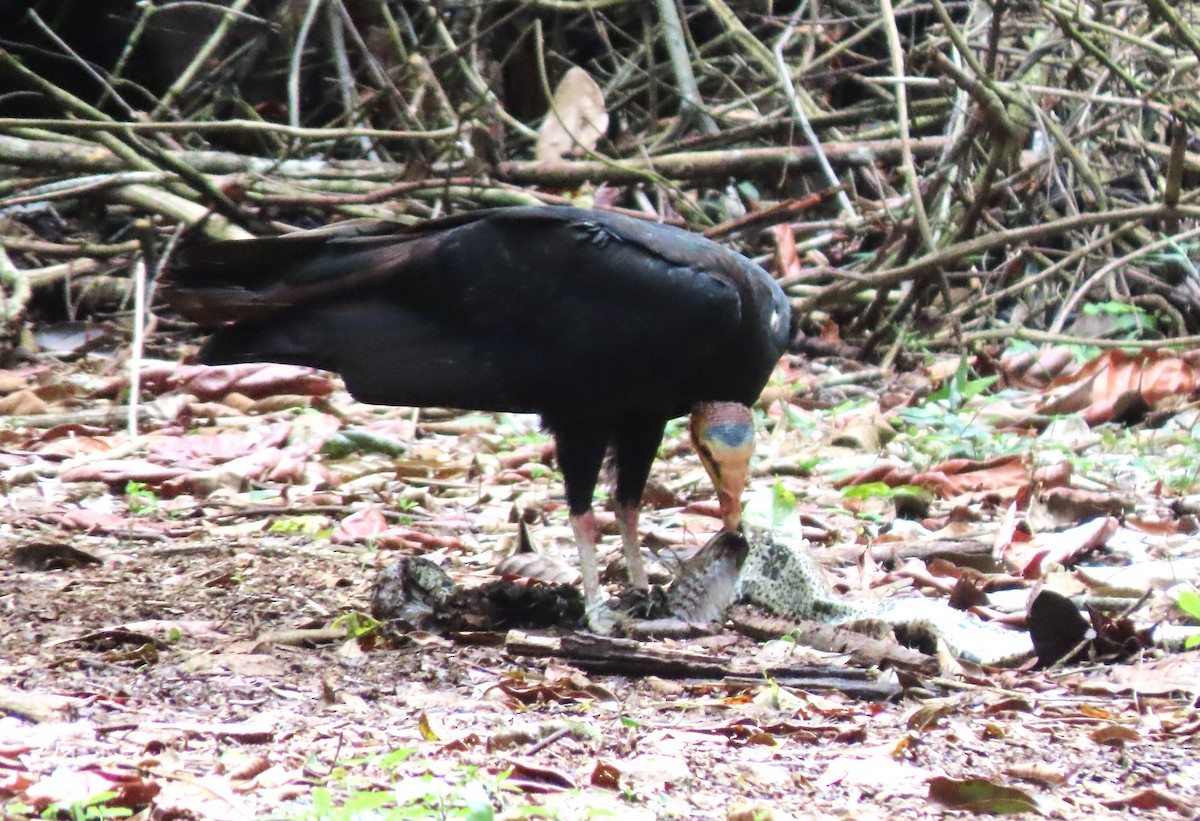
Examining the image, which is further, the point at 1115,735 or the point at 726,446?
the point at 726,446

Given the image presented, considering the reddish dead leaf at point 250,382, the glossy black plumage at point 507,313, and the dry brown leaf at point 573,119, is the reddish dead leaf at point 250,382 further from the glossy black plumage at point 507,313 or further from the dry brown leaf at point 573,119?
the glossy black plumage at point 507,313

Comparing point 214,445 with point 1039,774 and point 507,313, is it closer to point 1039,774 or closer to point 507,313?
point 507,313

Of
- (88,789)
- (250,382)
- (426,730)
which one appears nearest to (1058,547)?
(426,730)

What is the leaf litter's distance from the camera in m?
2.08

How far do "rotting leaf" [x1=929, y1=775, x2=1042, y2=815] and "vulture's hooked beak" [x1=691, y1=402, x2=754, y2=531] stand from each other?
1.46 metres

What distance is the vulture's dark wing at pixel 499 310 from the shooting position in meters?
3.37

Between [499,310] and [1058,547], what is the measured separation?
5.16ft

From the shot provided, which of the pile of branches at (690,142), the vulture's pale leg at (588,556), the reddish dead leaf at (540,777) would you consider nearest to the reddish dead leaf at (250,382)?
the pile of branches at (690,142)

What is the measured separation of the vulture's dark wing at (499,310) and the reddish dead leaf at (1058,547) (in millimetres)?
854

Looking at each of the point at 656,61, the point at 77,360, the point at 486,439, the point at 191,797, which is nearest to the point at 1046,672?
the point at 191,797

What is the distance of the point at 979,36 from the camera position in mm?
7039

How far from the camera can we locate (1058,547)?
149 inches

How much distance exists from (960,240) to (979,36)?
1.27m

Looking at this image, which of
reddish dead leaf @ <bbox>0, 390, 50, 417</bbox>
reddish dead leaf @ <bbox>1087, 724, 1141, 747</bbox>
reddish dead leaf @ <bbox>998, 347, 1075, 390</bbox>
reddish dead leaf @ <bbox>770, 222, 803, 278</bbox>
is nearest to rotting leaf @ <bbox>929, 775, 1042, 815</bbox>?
reddish dead leaf @ <bbox>1087, 724, 1141, 747</bbox>
